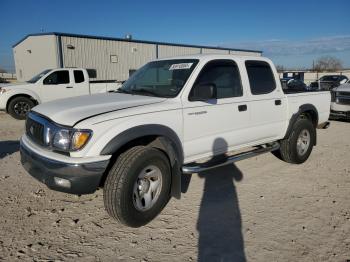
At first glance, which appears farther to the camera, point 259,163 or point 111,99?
point 259,163

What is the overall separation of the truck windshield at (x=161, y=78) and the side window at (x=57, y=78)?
7.74 m

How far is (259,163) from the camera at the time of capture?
5.59 metres

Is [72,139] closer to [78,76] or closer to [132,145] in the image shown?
[132,145]

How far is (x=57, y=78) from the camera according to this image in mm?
11438

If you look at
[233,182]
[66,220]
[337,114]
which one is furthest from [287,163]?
[337,114]

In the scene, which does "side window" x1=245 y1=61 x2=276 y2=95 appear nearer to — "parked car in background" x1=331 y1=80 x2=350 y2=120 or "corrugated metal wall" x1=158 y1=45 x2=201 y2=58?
"parked car in background" x1=331 y1=80 x2=350 y2=120

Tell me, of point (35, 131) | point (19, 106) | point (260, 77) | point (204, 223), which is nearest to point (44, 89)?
point (19, 106)

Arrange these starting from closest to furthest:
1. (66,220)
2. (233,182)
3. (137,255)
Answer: (137,255), (66,220), (233,182)

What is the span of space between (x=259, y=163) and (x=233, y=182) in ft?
3.99

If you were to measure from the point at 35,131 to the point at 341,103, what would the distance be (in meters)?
10.1

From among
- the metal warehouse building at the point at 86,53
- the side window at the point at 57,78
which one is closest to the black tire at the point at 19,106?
the side window at the point at 57,78

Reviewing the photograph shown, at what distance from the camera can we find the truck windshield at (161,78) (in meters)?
3.82

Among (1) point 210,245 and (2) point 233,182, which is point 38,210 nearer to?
(1) point 210,245

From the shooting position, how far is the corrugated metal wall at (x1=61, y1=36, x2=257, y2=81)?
58.2 ft
